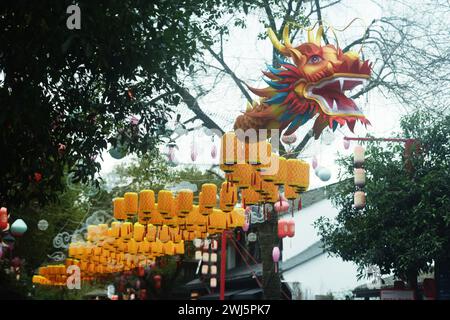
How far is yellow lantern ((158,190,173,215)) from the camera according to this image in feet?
35.6

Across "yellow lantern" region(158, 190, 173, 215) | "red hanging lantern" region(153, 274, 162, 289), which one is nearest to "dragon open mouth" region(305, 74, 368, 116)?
"yellow lantern" region(158, 190, 173, 215)

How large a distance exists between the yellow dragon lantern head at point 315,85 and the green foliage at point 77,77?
114cm

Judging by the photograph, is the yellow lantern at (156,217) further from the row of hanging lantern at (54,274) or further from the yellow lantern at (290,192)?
the row of hanging lantern at (54,274)

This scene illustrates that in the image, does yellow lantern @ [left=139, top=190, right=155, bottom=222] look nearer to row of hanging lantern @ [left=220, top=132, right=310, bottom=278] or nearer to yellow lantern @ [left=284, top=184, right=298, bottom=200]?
row of hanging lantern @ [left=220, top=132, right=310, bottom=278]

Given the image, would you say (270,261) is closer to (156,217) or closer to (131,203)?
(156,217)

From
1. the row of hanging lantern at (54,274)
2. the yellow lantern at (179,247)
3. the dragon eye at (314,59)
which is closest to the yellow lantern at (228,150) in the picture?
the dragon eye at (314,59)

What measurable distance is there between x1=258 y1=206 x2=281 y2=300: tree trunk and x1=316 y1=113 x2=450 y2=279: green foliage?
183 centimetres

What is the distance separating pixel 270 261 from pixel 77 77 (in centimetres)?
524

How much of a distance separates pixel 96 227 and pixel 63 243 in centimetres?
104

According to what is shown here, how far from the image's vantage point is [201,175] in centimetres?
1984

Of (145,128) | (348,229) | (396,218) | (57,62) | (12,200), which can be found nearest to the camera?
(57,62)
